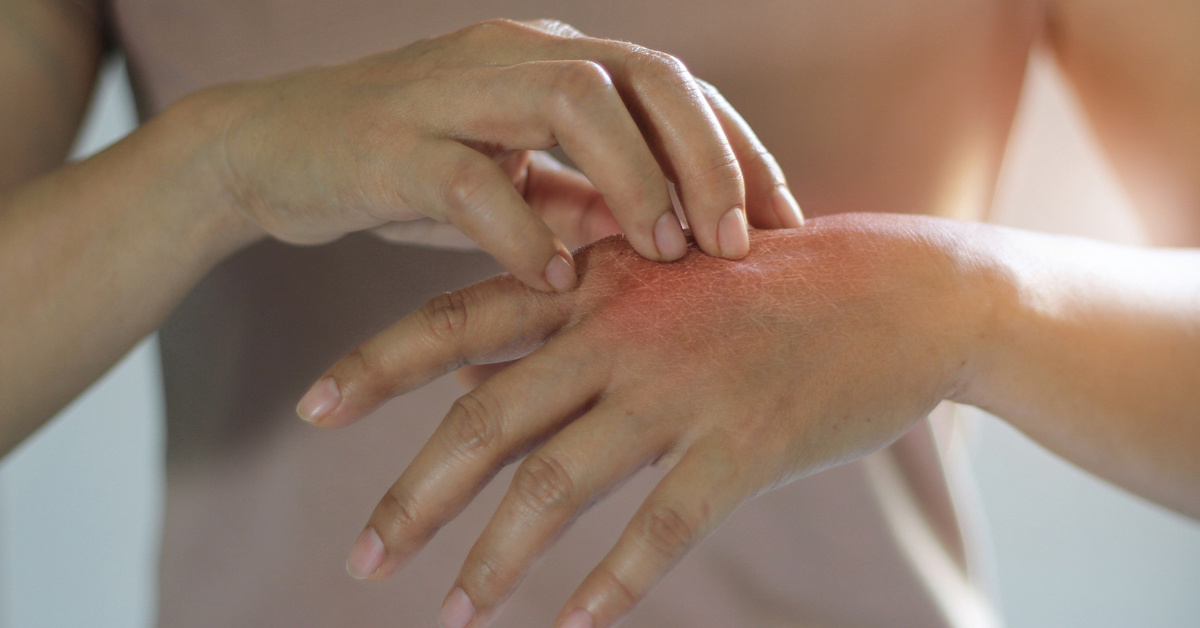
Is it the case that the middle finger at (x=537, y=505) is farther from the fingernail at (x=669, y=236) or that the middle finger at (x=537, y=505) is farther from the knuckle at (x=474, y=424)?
the fingernail at (x=669, y=236)

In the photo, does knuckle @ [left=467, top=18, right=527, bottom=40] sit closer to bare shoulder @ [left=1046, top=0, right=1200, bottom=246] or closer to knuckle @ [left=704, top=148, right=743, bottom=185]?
knuckle @ [left=704, top=148, right=743, bottom=185]

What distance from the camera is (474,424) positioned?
56 centimetres

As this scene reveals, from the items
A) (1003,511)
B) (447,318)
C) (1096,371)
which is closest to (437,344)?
(447,318)

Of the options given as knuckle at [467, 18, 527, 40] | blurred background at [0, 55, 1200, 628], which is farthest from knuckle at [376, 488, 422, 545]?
blurred background at [0, 55, 1200, 628]

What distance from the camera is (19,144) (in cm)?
83

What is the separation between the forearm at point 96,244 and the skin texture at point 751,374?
0.26 metres

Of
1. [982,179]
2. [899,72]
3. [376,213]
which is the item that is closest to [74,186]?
[376,213]

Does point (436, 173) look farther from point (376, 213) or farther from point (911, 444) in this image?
point (911, 444)

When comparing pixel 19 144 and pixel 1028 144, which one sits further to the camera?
pixel 1028 144

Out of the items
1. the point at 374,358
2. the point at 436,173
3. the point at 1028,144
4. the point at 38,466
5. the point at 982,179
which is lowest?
the point at 38,466

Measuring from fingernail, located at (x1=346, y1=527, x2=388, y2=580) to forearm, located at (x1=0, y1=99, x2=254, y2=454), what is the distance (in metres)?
0.35

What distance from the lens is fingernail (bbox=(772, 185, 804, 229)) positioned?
2.35 feet

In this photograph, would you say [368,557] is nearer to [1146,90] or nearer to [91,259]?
[91,259]

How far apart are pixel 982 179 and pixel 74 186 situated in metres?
1.05
